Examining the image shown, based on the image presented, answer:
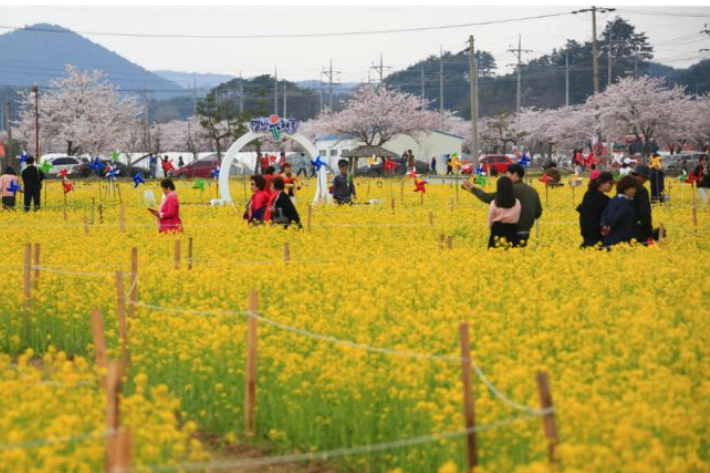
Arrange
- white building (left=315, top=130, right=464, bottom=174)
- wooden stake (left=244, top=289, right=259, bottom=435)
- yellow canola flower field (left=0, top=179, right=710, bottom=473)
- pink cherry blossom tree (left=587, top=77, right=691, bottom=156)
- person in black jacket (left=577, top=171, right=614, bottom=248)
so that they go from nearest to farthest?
yellow canola flower field (left=0, top=179, right=710, bottom=473), wooden stake (left=244, top=289, right=259, bottom=435), person in black jacket (left=577, top=171, right=614, bottom=248), pink cherry blossom tree (left=587, top=77, right=691, bottom=156), white building (left=315, top=130, right=464, bottom=174)

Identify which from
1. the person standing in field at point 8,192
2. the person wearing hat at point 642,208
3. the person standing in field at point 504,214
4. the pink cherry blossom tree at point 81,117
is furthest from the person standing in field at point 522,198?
the pink cherry blossom tree at point 81,117

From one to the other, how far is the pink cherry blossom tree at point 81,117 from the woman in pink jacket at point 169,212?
6084 centimetres

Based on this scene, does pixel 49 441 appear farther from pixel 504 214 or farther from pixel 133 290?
pixel 504 214

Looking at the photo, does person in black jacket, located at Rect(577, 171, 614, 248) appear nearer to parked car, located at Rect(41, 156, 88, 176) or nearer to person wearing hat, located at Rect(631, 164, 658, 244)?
person wearing hat, located at Rect(631, 164, 658, 244)

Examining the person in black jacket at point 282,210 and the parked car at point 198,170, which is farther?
the parked car at point 198,170

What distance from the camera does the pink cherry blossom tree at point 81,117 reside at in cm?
7850

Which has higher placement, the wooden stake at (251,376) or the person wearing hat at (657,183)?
the person wearing hat at (657,183)

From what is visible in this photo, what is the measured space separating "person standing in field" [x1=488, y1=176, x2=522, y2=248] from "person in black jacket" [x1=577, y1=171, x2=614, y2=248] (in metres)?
0.90

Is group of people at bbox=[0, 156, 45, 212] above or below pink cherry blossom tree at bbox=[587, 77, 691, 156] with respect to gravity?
below

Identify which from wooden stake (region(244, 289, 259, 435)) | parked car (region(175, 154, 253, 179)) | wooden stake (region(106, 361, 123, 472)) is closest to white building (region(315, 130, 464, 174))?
parked car (region(175, 154, 253, 179))

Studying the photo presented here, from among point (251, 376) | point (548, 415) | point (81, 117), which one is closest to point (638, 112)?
point (81, 117)

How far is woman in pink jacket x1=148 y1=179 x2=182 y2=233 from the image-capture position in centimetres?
1760

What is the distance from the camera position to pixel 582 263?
1366cm

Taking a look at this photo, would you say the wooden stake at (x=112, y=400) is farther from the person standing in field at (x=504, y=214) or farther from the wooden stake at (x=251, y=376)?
the person standing in field at (x=504, y=214)
